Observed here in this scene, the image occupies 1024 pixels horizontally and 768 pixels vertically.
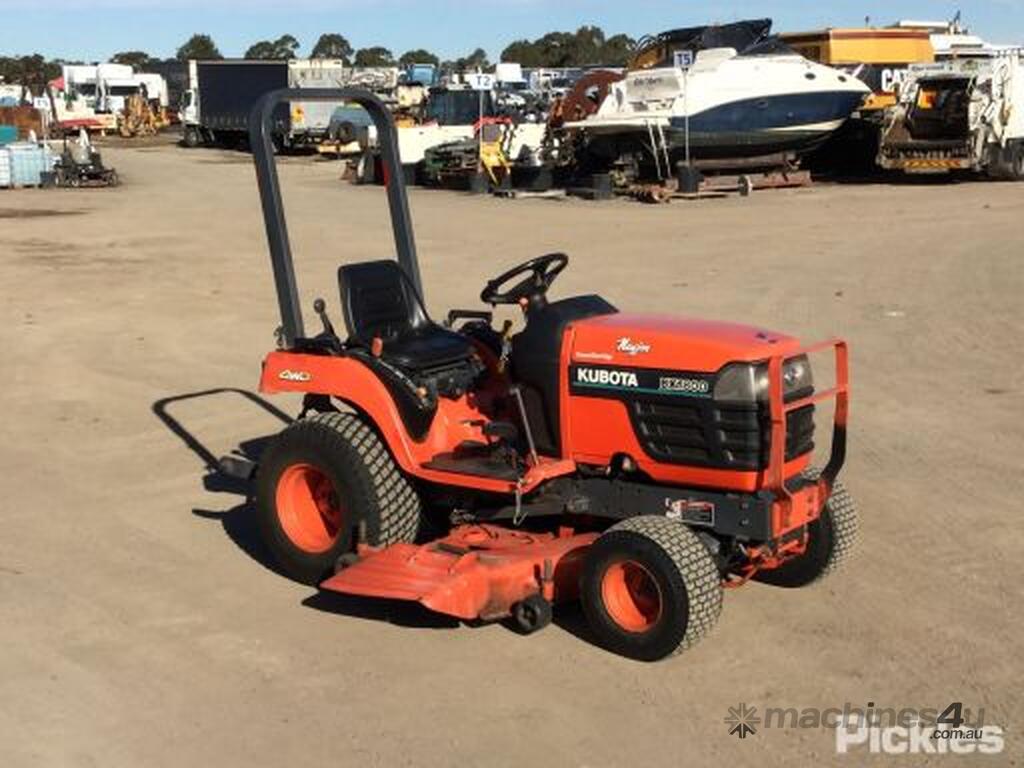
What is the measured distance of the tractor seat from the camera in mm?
5449

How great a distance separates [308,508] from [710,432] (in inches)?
77.5

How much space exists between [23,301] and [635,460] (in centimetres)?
A: 986

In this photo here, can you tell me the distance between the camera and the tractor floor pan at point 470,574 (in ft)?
15.1

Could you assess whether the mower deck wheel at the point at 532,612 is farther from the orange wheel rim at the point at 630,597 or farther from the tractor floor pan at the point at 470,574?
the orange wheel rim at the point at 630,597

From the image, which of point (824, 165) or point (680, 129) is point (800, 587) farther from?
point (824, 165)

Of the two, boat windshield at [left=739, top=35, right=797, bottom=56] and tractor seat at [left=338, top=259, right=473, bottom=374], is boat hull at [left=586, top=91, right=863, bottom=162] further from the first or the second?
tractor seat at [left=338, top=259, right=473, bottom=374]

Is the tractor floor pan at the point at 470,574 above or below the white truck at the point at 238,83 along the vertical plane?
below

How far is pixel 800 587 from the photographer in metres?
5.26

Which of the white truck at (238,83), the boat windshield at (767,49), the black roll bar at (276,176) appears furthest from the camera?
the white truck at (238,83)

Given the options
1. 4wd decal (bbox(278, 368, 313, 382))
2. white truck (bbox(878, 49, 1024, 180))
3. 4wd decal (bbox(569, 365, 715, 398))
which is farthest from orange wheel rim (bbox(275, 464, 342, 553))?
white truck (bbox(878, 49, 1024, 180))

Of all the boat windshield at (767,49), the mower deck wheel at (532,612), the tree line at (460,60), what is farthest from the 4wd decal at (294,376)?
the tree line at (460,60)

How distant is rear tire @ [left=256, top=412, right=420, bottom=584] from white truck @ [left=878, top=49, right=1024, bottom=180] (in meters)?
19.2

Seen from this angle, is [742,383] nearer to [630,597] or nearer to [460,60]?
[630,597]

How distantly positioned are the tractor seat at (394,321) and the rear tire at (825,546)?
1.63m
